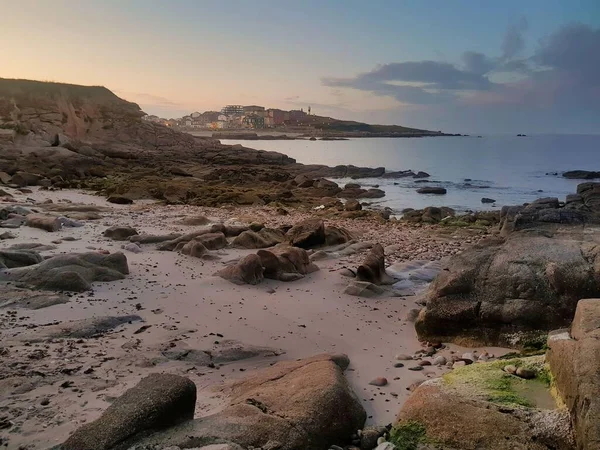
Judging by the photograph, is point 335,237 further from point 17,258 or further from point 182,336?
point 17,258

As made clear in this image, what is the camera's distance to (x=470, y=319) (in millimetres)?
6285

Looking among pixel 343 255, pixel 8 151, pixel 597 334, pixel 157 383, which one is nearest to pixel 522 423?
pixel 597 334

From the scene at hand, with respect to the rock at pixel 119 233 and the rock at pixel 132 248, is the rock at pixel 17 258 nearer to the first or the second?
the rock at pixel 132 248

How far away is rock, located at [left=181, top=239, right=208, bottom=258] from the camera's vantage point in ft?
33.3

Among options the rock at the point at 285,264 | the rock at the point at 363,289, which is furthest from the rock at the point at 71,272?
the rock at the point at 363,289

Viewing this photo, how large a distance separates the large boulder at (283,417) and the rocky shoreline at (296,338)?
15mm

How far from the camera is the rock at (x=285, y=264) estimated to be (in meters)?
8.80

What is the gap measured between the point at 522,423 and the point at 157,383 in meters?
2.71

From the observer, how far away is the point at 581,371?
11.7 ft

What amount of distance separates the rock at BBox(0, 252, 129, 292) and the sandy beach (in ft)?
0.71

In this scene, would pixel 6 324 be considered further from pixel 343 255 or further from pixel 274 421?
pixel 343 255

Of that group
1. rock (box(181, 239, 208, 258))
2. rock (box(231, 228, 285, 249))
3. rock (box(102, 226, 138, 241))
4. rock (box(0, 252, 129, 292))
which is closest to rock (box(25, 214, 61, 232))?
rock (box(102, 226, 138, 241))

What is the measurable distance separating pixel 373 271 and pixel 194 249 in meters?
3.72

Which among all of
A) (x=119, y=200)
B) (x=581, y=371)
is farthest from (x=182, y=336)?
(x=119, y=200)
